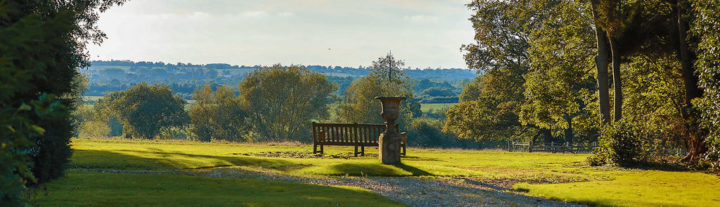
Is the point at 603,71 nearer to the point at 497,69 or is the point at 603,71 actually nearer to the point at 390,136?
the point at 390,136

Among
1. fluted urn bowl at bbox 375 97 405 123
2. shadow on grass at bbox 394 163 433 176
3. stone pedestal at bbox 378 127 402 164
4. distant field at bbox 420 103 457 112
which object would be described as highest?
distant field at bbox 420 103 457 112

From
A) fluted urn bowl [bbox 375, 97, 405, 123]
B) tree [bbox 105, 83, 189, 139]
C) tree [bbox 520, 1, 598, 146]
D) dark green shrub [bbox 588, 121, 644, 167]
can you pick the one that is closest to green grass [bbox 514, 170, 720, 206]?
dark green shrub [bbox 588, 121, 644, 167]

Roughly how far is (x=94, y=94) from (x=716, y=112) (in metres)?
205

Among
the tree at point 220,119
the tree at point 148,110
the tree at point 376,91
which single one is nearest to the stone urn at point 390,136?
the tree at point 376,91

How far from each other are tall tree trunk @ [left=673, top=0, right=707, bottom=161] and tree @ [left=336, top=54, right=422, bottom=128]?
39.0 m

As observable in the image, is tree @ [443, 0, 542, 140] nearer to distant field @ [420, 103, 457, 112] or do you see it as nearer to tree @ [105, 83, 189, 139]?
tree @ [105, 83, 189, 139]

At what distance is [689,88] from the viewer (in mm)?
17797

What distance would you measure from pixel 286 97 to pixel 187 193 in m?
53.6

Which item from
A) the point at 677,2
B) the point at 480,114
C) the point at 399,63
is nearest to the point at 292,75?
the point at 399,63

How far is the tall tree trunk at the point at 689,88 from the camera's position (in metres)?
17.3

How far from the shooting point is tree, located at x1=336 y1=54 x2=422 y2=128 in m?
59.9

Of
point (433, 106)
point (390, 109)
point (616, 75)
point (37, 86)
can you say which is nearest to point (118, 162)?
point (37, 86)

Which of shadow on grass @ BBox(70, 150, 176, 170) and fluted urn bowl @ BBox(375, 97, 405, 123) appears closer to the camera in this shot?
shadow on grass @ BBox(70, 150, 176, 170)

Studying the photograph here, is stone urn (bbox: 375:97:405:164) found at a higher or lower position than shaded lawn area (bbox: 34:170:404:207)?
higher
